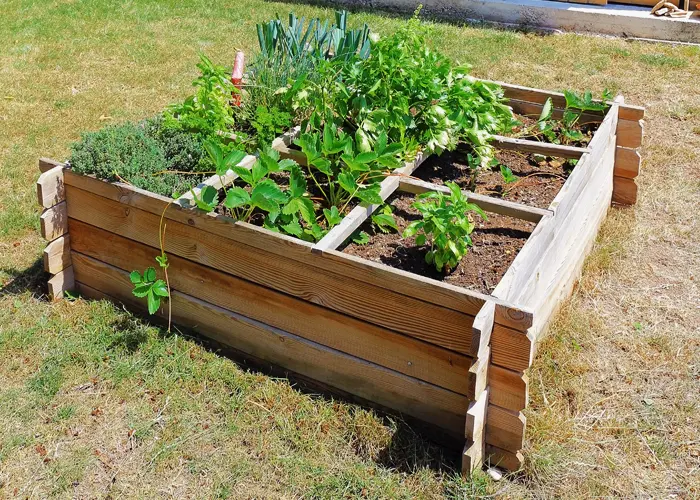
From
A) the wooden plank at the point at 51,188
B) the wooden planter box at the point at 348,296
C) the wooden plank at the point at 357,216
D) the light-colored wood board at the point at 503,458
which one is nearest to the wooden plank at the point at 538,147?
the wooden planter box at the point at 348,296

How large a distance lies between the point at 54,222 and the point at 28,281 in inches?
18.7

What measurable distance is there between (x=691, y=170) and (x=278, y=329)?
3506 mm

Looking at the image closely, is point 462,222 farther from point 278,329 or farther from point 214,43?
point 214,43

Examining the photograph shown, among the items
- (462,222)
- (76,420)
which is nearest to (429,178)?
(462,222)

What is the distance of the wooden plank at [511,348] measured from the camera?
2.72 meters

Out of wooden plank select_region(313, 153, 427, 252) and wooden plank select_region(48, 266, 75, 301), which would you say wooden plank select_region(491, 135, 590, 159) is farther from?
wooden plank select_region(48, 266, 75, 301)

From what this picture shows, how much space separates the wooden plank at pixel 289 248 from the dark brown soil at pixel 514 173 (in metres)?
1.22

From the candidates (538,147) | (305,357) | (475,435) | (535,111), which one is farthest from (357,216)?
(535,111)

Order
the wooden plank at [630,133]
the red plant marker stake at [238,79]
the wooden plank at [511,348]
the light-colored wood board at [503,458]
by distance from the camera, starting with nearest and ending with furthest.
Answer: the wooden plank at [511,348], the light-colored wood board at [503,458], the red plant marker stake at [238,79], the wooden plank at [630,133]

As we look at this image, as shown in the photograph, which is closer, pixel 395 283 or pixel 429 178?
pixel 395 283

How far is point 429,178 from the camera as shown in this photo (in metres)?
4.13

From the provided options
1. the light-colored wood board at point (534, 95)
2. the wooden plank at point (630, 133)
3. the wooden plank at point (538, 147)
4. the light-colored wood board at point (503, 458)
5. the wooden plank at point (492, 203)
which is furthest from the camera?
the light-colored wood board at point (534, 95)

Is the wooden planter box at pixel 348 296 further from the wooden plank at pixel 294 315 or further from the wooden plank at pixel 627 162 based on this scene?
the wooden plank at pixel 627 162

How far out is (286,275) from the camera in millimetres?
3193
